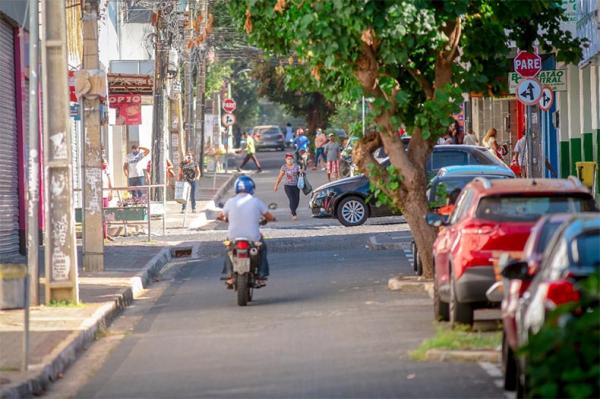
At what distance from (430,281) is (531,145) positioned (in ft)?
27.3

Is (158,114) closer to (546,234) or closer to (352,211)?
(352,211)

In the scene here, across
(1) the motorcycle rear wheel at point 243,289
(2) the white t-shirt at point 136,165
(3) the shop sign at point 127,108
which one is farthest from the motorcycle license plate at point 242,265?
(3) the shop sign at point 127,108

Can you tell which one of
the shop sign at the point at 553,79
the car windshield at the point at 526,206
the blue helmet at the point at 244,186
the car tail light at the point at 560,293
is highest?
the shop sign at the point at 553,79

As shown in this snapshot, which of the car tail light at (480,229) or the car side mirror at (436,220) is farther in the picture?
the car side mirror at (436,220)

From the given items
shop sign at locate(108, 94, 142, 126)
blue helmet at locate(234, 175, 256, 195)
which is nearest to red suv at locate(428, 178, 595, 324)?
blue helmet at locate(234, 175, 256, 195)

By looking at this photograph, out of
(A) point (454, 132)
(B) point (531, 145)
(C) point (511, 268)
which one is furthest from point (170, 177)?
(C) point (511, 268)

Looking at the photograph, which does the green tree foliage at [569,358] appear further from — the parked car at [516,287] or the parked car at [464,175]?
the parked car at [464,175]

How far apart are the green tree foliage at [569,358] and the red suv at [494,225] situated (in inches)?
277

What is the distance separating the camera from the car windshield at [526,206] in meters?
15.2

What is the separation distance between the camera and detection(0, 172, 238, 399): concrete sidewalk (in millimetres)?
13375

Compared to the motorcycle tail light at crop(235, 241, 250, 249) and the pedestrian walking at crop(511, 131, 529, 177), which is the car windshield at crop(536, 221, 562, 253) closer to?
the motorcycle tail light at crop(235, 241, 250, 249)

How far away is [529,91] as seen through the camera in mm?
28406

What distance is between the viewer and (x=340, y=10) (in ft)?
62.0

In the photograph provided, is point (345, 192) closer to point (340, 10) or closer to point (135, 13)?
point (340, 10)
